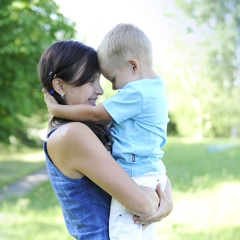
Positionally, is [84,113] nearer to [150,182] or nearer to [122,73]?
[122,73]

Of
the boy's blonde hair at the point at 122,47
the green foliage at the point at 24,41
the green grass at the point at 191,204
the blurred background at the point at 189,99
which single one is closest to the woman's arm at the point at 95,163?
the boy's blonde hair at the point at 122,47

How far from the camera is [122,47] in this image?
149 centimetres

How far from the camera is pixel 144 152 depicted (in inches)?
58.1

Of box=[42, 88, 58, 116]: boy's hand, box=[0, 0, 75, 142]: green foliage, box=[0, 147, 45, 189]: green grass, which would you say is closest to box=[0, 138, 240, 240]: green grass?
box=[0, 0, 75, 142]: green foliage

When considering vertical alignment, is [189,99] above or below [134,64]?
below

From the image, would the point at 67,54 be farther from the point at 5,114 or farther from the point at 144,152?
the point at 5,114

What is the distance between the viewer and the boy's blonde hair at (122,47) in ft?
4.89

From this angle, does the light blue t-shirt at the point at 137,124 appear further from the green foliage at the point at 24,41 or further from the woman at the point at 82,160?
the green foliage at the point at 24,41

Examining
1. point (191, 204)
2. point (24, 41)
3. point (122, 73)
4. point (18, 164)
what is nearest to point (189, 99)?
point (191, 204)

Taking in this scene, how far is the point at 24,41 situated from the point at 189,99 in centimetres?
333

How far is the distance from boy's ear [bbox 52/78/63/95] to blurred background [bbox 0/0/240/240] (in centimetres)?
240

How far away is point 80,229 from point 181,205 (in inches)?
185

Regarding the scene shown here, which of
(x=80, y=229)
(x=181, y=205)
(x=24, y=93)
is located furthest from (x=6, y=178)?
(x=80, y=229)

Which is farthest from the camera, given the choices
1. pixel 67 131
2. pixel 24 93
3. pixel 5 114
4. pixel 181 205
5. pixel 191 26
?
pixel 5 114
